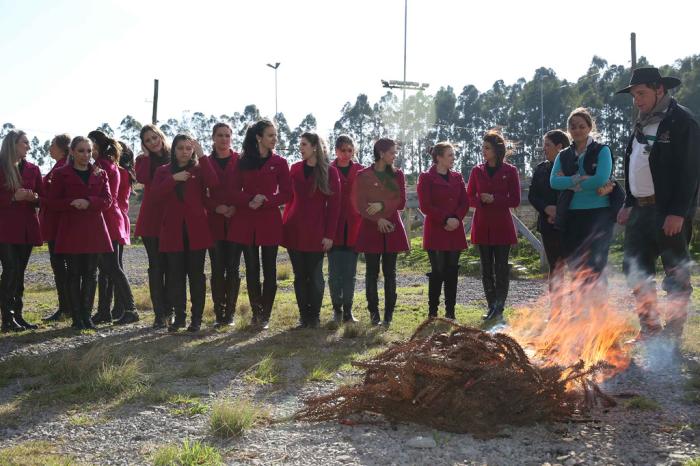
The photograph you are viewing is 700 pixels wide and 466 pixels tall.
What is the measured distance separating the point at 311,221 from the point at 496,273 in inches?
89.2

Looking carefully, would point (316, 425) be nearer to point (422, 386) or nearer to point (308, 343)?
point (422, 386)

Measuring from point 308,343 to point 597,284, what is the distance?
279 centimetres

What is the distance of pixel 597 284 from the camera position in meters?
6.93

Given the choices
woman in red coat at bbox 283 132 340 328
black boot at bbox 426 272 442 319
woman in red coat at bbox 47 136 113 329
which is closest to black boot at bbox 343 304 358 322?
woman in red coat at bbox 283 132 340 328

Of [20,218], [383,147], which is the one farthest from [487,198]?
[20,218]

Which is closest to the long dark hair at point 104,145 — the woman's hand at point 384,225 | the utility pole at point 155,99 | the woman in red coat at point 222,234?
the woman in red coat at point 222,234

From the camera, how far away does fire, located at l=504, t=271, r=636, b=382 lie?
519 centimetres

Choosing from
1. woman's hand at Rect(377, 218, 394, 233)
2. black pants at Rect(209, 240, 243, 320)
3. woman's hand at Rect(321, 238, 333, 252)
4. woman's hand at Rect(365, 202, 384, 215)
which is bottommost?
black pants at Rect(209, 240, 243, 320)

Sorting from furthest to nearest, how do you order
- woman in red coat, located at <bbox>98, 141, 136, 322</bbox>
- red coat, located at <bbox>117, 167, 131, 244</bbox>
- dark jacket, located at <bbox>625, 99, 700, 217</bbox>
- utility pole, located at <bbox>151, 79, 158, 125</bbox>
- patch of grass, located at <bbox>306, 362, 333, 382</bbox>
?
utility pole, located at <bbox>151, 79, 158, 125</bbox>
red coat, located at <bbox>117, 167, 131, 244</bbox>
woman in red coat, located at <bbox>98, 141, 136, 322</bbox>
dark jacket, located at <bbox>625, 99, 700, 217</bbox>
patch of grass, located at <bbox>306, 362, 333, 382</bbox>

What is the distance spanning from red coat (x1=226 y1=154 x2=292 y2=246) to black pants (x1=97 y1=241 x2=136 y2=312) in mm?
1331

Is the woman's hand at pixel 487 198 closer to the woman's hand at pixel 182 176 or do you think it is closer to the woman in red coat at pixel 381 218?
the woman in red coat at pixel 381 218

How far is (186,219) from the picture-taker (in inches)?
297

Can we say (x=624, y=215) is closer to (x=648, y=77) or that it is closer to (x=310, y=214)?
(x=648, y=77)

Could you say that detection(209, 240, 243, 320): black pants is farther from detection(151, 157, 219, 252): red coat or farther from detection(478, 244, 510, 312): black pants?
detection(478, 244, 510, 312): black pants
